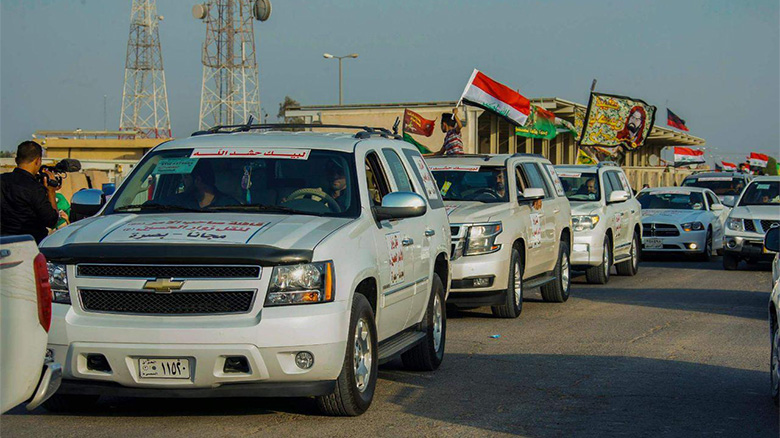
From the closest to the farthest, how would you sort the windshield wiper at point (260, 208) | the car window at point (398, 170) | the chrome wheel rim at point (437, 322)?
the windshield wiper at point (260, 208) → the car window at point (398, 170) → the chrome wheel rim at point (437, 322)

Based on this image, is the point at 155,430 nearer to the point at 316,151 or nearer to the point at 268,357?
the point at 268,357

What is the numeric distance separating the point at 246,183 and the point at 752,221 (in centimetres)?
1446

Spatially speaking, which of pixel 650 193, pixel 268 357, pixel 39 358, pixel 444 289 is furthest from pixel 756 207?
pixel 39 358

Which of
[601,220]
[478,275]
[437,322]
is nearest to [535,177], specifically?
[478,275]

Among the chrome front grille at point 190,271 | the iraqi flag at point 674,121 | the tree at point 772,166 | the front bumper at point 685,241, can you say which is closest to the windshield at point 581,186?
the front bumper at point 685,241

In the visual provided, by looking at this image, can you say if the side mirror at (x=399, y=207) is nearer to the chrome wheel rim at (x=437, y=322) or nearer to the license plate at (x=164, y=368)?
the chrome wheel rim at (x=437, y=322)

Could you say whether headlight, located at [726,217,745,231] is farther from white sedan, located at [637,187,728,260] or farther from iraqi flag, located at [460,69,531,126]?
iraqi flag, located at [460,69,531,126]

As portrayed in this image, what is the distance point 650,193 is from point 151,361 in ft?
67.1

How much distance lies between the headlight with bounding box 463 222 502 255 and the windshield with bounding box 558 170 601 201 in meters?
6.17

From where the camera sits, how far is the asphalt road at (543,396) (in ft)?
23.1

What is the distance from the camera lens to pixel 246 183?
802 cm

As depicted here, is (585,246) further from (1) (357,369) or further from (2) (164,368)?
(2) (164,368)

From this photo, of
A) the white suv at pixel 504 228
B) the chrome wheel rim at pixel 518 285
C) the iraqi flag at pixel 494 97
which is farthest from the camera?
the iraqi flag at pixel 494 97

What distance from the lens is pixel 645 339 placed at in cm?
1145
